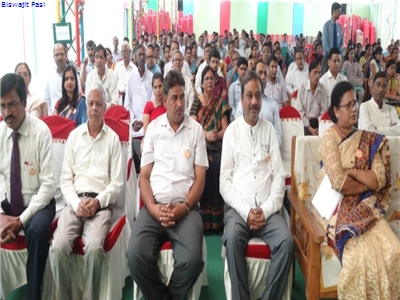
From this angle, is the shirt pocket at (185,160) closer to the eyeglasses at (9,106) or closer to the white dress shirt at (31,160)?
the white dress shirt at (31,160)

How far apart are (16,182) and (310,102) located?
315 cm

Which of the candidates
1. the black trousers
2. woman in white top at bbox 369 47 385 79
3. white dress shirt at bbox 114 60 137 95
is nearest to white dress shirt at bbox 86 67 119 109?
white dress shirt at bbox 114 60 137 95

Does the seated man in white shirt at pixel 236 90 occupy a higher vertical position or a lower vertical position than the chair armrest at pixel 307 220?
higher

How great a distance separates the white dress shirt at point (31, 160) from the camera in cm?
234

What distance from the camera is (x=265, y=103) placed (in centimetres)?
344

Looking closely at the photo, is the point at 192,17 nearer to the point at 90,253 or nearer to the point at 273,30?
the point at 273,30

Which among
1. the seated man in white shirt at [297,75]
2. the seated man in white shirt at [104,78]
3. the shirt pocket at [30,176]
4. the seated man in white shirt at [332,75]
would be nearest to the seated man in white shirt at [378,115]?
the seated man in white shirt at [332,75]

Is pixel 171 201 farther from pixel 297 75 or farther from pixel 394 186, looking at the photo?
pixel 297 75

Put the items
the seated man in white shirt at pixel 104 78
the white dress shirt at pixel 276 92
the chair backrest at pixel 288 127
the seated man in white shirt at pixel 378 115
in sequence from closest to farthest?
the chair backrest at pixel 288 127
the seated man in white shirt at pixel 378 115
the white dress shirt at pixel 276 92
the seated man in white shirt at pixel 104 78

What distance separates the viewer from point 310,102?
176 inches

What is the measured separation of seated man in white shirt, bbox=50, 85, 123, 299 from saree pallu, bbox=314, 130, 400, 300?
121 cm

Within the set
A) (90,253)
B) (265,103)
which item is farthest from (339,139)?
(90,253)

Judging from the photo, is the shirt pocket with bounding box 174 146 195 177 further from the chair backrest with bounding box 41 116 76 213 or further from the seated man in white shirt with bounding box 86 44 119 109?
the seated man in white shirt with bounding box 86 44 119 109

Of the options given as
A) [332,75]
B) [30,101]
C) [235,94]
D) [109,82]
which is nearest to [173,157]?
[30,101]
